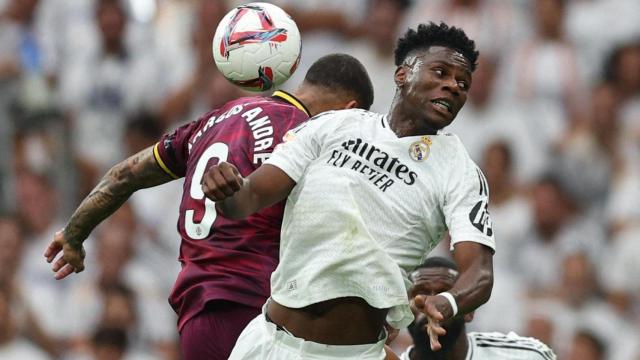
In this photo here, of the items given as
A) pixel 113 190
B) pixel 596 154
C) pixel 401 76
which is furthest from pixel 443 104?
pixel 596 154

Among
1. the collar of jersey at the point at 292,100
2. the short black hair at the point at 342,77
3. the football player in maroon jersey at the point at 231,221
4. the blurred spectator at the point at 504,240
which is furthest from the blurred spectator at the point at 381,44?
the collar of jersey at the point at 292,100

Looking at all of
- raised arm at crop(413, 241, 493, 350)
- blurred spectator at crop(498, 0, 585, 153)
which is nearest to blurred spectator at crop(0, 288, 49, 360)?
blurred spectator at crop(498, 0, 585, 153)

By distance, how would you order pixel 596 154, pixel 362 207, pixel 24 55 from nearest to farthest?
pixel 362 207 → pixel 596 154 → pixel 24 55

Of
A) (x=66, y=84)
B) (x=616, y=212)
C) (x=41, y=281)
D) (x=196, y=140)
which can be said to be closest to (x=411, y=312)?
(x=196, y=140)

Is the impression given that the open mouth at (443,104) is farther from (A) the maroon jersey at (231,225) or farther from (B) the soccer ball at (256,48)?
(B) the soccer ball at (256,48)

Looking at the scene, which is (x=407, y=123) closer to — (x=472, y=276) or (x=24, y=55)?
(x=472, y=276)

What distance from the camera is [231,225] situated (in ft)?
20.2

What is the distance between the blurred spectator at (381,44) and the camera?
37.0 feet

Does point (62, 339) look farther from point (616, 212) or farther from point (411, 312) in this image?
point (411, 312)

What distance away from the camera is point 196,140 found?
650 cm

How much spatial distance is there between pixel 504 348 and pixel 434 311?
2.17 m

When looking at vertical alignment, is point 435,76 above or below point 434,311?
above

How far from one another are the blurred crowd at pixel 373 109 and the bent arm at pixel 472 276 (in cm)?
455

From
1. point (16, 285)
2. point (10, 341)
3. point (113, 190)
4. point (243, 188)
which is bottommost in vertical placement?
point (10, 341)
